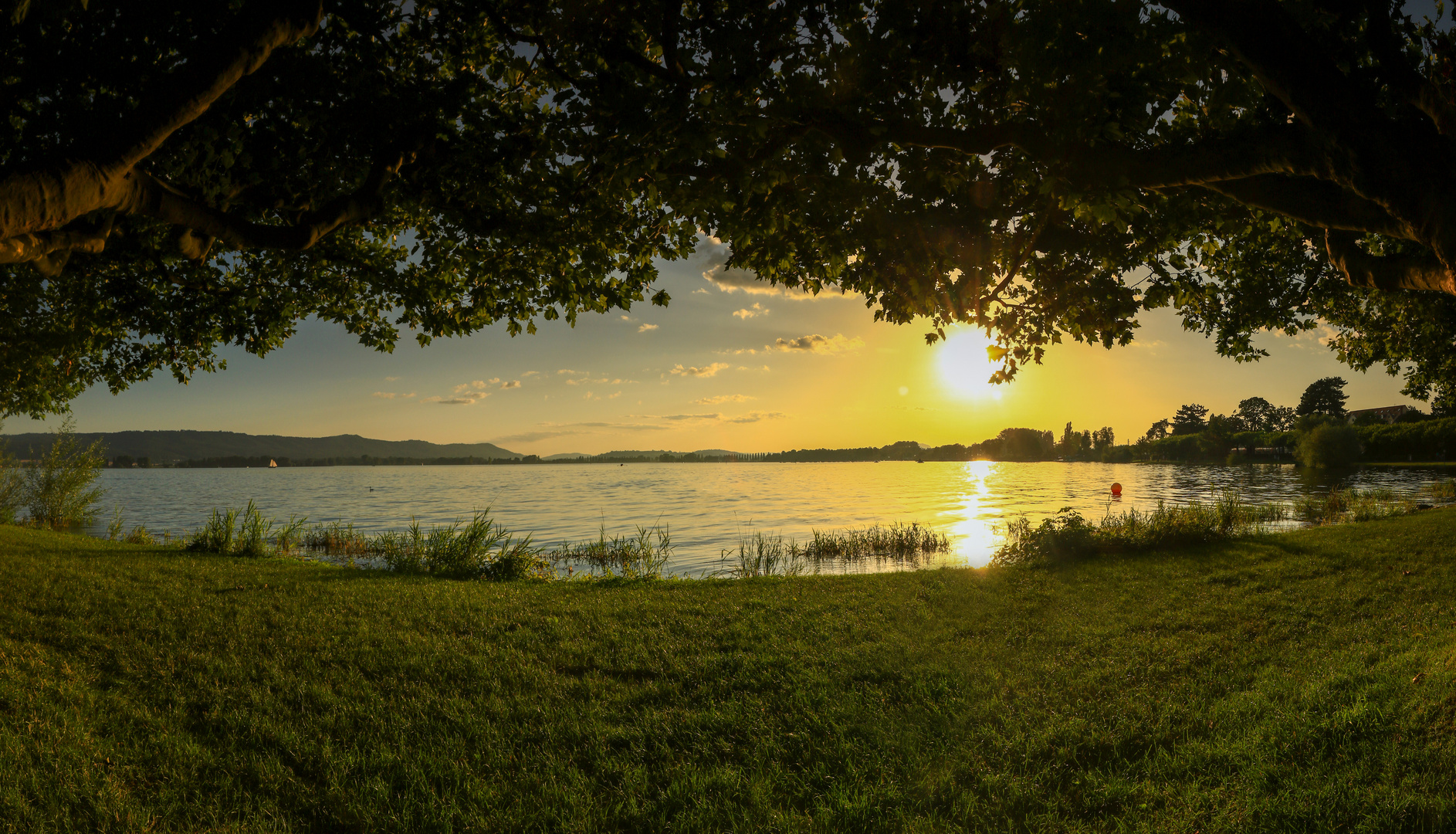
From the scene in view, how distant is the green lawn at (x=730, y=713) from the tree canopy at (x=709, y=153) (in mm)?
3894

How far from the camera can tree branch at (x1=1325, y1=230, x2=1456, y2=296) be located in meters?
5.62

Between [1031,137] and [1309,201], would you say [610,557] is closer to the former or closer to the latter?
[1031,137]

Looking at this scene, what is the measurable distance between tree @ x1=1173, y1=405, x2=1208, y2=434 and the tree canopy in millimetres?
195106

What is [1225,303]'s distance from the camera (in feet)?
45.1

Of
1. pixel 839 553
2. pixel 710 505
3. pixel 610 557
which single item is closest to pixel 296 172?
pixel 610 557

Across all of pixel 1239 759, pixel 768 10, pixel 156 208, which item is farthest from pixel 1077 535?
pixel 156 208

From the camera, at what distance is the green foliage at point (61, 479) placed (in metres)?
27.3

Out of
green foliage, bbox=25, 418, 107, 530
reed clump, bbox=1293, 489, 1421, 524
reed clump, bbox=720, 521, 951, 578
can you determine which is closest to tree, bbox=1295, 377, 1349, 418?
reed clump, bbox=1293, 489, 1421, 524

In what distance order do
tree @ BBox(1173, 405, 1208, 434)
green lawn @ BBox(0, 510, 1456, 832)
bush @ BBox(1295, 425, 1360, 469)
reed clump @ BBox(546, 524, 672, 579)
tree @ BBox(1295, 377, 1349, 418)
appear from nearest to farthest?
green lawn @ BBox(0, 510, 1456, 832), reed clump @ BBox(546, 524, 672, 579), bush @ BBox(1295, 425, 1360, 469), tree @ BBox(1295, 377, 1349, 418), tree @ BBox(1173, 405, 1208, 434)

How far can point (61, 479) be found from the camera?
1088 inches

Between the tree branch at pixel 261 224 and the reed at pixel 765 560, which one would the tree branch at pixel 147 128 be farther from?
the reed at pixel 765 560

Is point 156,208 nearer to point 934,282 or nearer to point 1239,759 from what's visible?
point 934,282

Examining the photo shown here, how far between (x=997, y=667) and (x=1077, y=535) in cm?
1019

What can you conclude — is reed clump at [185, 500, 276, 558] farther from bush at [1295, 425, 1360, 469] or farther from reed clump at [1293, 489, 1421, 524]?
bush at [1295, 425, 1360, 469]
